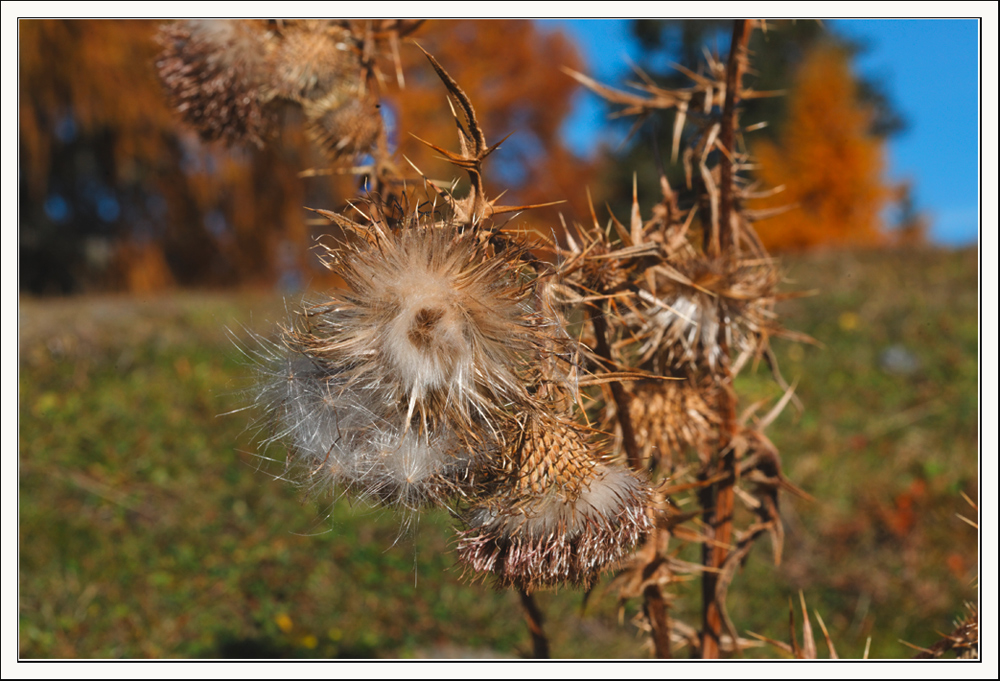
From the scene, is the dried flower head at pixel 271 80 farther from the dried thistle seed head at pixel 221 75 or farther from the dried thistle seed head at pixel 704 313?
the dried thistle seed head at pixel 704 313

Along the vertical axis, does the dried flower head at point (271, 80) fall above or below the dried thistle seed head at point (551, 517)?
above

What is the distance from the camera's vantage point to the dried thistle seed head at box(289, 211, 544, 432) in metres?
1.09

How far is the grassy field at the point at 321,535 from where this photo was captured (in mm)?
3883

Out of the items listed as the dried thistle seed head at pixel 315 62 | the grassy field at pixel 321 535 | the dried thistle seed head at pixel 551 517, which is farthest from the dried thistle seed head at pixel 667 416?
the grassy field at pixel 321 535

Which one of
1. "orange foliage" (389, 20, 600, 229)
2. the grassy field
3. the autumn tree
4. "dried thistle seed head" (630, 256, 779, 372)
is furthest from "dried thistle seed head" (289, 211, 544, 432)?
"orange foliage" (389, 20, 600, 229)

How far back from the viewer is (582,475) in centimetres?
122

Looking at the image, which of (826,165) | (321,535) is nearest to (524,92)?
(826,165)

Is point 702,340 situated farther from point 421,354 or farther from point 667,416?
point 421,354

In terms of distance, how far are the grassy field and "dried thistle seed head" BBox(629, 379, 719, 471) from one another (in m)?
1.42

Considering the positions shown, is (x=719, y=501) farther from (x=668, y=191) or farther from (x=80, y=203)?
(x=80, y=203)

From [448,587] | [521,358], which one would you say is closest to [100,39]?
[448,587]

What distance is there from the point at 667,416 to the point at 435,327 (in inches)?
31.9

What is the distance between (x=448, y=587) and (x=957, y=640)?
3132mm

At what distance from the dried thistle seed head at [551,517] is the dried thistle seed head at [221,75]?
1322mm
